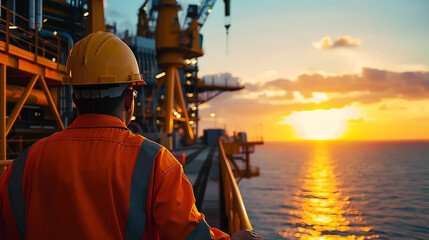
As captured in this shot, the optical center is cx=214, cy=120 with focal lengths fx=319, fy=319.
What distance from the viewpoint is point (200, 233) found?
1387mm

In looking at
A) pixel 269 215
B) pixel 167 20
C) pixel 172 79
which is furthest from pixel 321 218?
pixel 167 20

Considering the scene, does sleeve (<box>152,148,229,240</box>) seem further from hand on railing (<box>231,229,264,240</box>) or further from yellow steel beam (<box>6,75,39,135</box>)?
yellow steel beam (<box>6,75,39,135</box>)

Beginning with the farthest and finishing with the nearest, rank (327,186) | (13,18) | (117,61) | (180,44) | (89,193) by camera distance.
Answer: (327,186)
(180,44)
(13,18)
(117,61)
(89,193)

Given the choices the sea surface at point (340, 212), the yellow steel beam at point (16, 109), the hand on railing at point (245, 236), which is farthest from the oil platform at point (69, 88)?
the sea surface at point (340, 212)

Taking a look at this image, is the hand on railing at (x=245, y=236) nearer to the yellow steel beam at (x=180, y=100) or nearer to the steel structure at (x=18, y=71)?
the steel structure at (x=18, y=71)

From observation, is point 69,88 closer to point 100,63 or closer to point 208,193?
point 208,193

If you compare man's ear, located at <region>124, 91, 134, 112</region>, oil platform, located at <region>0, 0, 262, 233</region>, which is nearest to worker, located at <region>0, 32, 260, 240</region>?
man's ear, located at <region>124, 91, 134, 112</region>

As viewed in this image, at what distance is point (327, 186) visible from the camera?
50750 mm

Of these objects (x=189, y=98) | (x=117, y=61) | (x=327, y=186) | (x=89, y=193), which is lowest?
(x=327, y=186)

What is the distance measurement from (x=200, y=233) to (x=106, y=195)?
45 centimetres

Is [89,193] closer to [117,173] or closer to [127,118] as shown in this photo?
[117,173]

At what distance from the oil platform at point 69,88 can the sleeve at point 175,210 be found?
5.71 ft

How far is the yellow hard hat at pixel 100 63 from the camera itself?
5.56 feet

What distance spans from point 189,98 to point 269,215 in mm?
27872
